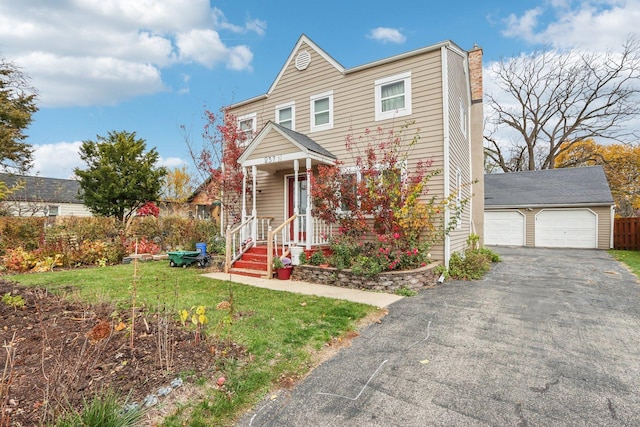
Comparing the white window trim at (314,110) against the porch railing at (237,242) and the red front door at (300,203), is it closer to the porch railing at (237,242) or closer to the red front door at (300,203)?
the red front door at (300,203)

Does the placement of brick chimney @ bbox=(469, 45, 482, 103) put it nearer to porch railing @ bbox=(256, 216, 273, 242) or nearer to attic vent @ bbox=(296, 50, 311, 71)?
attic vent @ bbox=(296, 50, 311, 71)

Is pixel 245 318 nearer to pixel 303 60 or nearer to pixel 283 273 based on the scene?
pixel 283 273

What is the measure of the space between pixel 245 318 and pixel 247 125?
942 cm

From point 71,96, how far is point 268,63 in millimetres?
7949

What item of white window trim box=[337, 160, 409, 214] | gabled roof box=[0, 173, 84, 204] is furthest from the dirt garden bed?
gabled roof box=[0, 173, 84, 204]

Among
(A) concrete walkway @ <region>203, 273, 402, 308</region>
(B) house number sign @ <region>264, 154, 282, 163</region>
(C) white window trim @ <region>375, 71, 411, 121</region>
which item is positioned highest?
(C) white window trim @ <region>375, 71, 411, 121</region>

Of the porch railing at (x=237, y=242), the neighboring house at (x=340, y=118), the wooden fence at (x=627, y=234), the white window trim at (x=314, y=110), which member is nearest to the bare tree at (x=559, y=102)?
the wooden fence at (x=627, y=234)

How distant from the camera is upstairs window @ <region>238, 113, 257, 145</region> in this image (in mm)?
12062

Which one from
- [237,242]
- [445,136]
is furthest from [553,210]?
[237,242]

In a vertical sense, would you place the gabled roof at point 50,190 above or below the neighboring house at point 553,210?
above

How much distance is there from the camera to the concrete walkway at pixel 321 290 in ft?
Result: 19.7

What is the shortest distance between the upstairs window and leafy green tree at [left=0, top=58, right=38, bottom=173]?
13.7 metres

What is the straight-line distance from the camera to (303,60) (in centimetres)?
1094

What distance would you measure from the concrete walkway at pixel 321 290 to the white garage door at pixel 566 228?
48.8 feet
